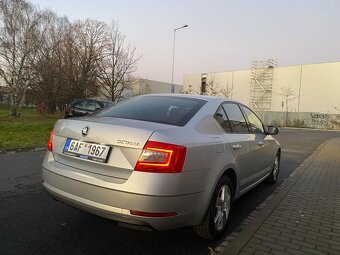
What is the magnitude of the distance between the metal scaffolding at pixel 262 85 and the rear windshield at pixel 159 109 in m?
61.3

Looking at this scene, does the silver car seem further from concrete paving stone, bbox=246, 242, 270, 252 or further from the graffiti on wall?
the graffiti on wall

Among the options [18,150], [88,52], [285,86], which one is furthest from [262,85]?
[18,150]

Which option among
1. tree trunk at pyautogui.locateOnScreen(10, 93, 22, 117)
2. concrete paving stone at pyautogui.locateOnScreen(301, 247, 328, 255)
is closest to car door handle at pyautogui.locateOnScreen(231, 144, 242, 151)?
concrete paving stone at pyautogui.locateOnScreen(301, 247, 328, 255)

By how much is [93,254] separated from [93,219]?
3.33 ft

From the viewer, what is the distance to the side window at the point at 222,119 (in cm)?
449

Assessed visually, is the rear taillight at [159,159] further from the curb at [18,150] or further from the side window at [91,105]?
the side window at [91,105]

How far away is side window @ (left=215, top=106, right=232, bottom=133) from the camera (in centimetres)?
449

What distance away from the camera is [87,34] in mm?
39812

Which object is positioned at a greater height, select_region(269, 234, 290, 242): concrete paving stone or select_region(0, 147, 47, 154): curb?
select_region(0, 147, 47, 154): curb

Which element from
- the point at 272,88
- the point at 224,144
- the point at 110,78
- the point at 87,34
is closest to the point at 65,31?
the point at 87,34

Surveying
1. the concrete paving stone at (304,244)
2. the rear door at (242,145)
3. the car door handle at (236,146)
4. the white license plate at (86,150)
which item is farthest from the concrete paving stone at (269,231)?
the white license plate at (86,150)

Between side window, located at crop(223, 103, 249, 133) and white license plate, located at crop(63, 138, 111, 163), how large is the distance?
6.25 ft

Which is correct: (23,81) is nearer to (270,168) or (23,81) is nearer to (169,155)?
(270,168)

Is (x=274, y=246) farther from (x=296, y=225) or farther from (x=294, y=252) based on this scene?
(x=296, y=225)
